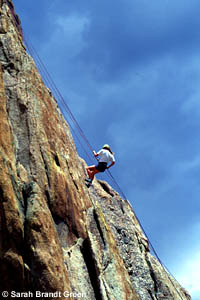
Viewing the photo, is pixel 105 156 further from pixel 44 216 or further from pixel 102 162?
pixel 44 216

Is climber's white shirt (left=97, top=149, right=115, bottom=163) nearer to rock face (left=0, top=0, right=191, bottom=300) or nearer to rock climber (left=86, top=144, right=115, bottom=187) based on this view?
rock climber (left=86, top=144, right=115, bottom=187)

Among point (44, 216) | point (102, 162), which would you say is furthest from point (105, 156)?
point (44, 216)

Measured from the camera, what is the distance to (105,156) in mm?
20953

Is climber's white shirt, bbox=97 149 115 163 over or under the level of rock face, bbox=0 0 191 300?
over

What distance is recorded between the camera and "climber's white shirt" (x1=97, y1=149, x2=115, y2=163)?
20953mm

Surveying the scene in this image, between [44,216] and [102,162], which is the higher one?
[102,162]

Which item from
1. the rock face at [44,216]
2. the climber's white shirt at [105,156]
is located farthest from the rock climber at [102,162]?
the rock face at [44,216]

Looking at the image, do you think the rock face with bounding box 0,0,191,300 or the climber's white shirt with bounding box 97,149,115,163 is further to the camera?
the climber's white shirt with bounding box 97,149,115,163

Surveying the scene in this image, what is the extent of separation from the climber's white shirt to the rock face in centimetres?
340

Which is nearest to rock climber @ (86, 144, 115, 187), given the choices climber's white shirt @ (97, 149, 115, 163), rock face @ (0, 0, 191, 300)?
climber's white shirt @ (97, 149, 115, 163)

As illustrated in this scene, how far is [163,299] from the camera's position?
21125mm

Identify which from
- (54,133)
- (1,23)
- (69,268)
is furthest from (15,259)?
(1,23)

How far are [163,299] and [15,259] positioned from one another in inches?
589

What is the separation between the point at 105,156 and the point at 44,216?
1014 centimetres
